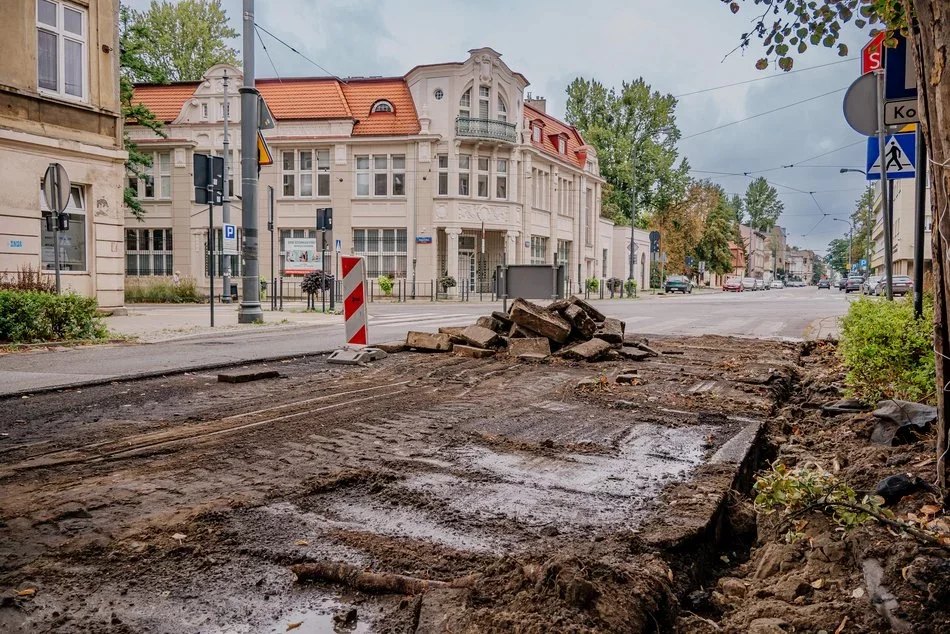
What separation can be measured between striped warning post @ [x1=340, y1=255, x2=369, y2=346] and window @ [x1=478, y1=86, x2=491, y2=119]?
3140 centimetres

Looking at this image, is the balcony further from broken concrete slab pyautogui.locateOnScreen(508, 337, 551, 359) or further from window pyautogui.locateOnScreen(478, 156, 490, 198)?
broken concrete slab pyautogui.locateOnScreen(508, 337, 551, 359)

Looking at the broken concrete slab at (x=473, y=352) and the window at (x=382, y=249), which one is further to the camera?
the window at (x=382, y=249)

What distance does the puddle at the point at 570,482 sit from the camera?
3623 mm

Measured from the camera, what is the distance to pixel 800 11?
4441 mm

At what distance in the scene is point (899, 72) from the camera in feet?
17.8

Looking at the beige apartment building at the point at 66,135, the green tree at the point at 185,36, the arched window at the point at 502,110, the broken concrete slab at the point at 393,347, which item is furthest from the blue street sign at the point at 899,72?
the green tree at the point at 185,36

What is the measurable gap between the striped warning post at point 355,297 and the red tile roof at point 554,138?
34.6 meters

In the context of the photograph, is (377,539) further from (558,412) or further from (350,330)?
(350,330)

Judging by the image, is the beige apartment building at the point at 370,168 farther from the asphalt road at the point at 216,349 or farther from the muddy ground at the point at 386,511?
the muddy ground at the point at 386,511

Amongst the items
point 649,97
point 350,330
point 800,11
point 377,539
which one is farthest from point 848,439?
point 649,97

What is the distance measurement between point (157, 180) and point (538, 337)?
36.5m

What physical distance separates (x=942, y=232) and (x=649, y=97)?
65.0 m

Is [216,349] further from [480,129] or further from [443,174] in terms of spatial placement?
[480,129]

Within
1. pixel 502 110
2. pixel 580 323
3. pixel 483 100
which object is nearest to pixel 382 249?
pixel 483 100
